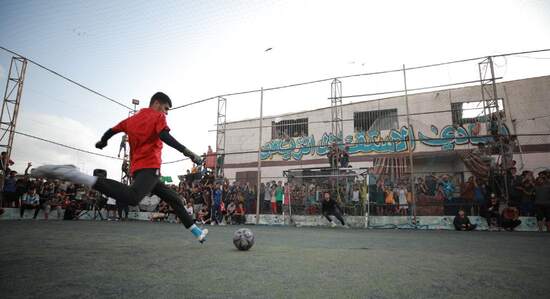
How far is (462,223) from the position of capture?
10.9 meters

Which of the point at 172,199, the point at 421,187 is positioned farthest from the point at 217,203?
the point at 172,199

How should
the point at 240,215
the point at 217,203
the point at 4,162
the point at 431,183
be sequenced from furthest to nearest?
the point at 217,203
the point at 240,215
the point at 431,183
the point at 4,162

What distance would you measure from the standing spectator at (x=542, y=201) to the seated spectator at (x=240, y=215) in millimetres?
11018

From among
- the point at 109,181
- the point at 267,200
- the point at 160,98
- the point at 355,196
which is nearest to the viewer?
the point at 109,181

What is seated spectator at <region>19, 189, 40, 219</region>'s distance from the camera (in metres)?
13.3

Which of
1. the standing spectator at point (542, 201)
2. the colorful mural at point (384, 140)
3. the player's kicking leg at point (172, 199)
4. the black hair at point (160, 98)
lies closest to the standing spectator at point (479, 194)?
the standing spectator at point (542, 201)

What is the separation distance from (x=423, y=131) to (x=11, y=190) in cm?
2052

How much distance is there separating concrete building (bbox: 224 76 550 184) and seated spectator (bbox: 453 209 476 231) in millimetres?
5416

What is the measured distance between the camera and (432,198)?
11.7 meters

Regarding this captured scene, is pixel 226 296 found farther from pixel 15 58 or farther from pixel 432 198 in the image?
pixel 15 58

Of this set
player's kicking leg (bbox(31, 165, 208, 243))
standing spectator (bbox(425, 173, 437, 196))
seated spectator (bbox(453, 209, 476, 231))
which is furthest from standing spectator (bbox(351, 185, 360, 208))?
player's kicking leg (bbox(31, 165, 208, 243))

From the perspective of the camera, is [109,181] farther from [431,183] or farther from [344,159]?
[431,183]

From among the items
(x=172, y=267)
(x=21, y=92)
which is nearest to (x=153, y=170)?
(x=172, y=267)

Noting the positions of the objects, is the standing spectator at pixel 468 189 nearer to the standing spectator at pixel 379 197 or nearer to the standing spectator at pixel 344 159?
the standing spectator at pixel 379 197
